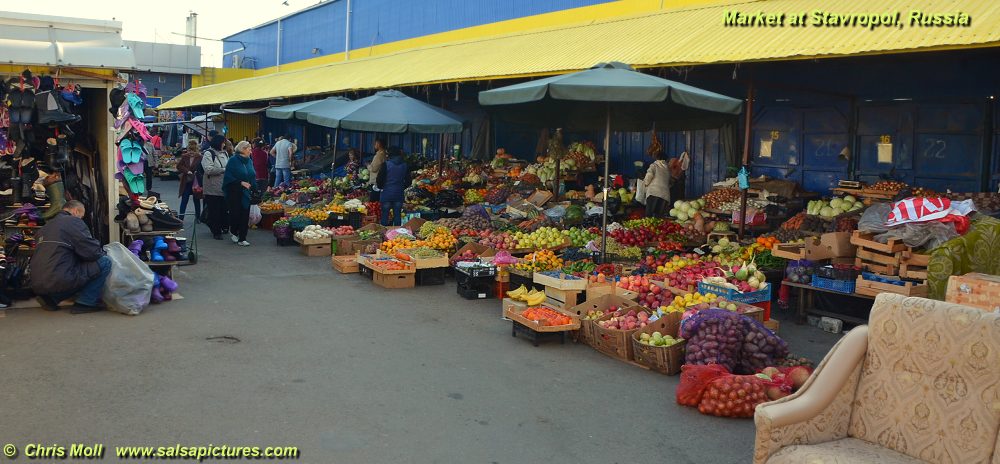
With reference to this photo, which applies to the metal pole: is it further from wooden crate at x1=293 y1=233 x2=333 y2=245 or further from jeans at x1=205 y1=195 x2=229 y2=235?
jeans at x1=205 y1=195 x2=229 y2=235

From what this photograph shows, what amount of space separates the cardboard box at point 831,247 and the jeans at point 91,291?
8.05 m

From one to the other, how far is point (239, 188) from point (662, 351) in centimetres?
959

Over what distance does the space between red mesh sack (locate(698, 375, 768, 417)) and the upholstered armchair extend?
5.75ft

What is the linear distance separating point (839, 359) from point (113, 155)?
353 inches

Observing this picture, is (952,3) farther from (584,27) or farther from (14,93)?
(14,93)

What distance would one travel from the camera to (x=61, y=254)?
8.87 m

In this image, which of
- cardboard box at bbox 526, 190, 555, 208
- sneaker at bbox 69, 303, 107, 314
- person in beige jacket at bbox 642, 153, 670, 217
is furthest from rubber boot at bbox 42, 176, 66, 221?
person in beige jacket at bbox 642, 153, 670, 217

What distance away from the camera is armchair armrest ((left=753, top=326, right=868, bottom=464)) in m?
4.37

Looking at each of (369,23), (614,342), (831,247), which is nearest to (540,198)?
(831,247)

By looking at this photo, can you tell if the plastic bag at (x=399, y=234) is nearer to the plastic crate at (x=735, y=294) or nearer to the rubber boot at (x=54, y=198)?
the rubber boot at (x=54, y=198)

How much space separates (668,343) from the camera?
768cm

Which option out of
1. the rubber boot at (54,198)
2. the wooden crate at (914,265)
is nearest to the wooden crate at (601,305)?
the wooden crate at (914,265)

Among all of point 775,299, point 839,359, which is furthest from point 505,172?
point 839,359

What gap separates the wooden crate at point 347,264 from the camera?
41.1ft
